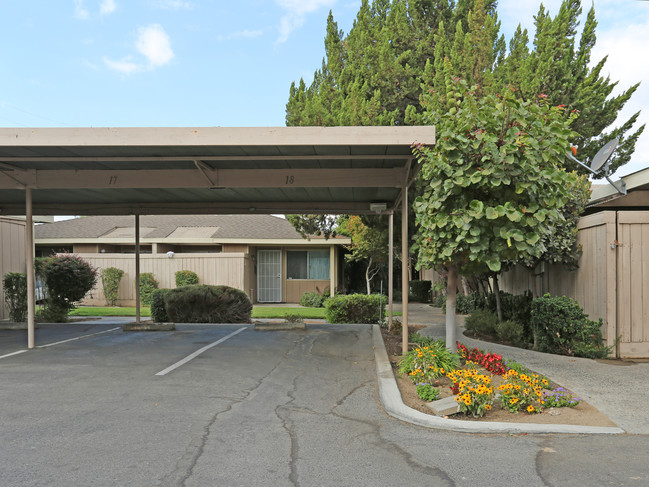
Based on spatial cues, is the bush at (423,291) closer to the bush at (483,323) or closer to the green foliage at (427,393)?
the bush at (483,323)

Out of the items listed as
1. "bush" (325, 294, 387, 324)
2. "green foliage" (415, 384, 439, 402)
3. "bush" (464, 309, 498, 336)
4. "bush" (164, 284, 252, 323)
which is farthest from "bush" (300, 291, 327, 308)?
"green foliage" (415, 384, 439, 402)

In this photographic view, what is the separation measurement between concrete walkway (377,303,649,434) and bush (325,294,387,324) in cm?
494

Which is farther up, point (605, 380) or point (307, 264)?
point (307, 264)

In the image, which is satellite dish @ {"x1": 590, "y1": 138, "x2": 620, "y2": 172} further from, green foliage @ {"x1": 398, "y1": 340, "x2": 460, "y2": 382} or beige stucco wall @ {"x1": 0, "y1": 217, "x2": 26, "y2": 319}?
beige stucco wall @ {"x1": 0, "y1": 217, "x2": 26, "y2": 319}

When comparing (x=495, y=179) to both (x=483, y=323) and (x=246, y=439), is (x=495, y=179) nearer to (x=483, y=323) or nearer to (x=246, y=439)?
(x=246, y=439)

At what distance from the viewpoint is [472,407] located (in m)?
5.18

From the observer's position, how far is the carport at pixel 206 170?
6.84 meters

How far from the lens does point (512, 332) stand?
9.97m

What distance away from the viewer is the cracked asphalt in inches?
149

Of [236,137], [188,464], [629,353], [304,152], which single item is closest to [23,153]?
[236,137]

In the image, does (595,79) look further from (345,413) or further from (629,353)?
(345,413)

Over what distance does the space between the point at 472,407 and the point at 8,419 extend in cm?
467

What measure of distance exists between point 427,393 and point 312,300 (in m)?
15.9

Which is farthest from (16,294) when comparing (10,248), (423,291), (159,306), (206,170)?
(423,291)
